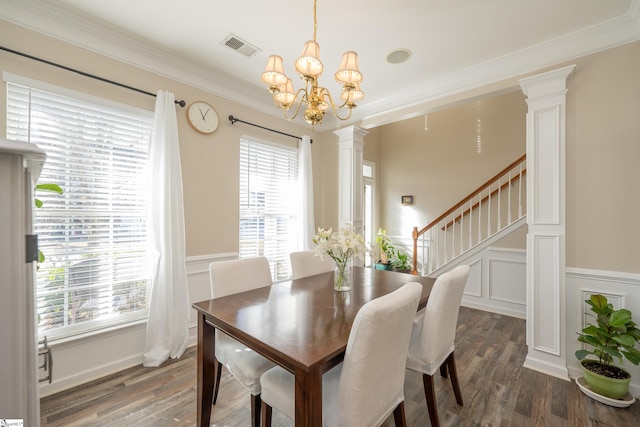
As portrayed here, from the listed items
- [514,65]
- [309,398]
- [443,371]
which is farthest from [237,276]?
[514,65]

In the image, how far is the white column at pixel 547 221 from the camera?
223cm

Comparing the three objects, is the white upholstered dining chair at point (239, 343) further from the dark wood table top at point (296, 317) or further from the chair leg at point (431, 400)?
the chair leg at point (431, 400)

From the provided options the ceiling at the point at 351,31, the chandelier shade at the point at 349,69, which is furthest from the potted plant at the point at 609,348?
the chandelier shade at the point at 349,69

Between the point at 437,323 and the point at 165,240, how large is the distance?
2231 mm

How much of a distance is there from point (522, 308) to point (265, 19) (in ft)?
13.9

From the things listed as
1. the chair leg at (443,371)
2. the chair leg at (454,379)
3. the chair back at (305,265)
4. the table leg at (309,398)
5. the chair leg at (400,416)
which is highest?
the chair back at (305,265)

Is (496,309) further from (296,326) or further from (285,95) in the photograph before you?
(285,95)

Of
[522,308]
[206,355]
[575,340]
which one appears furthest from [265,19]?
[522,308]

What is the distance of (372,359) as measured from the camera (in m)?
1.09

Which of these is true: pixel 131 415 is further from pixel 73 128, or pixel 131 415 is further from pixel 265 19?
pixel 265 19

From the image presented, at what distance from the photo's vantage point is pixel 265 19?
2068 millimetres

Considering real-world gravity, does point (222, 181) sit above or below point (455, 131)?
below

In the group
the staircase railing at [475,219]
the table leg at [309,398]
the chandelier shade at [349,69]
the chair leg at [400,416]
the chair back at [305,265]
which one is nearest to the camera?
the table leg at [309,398]

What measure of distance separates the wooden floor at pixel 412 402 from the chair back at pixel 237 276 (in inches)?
30.5
